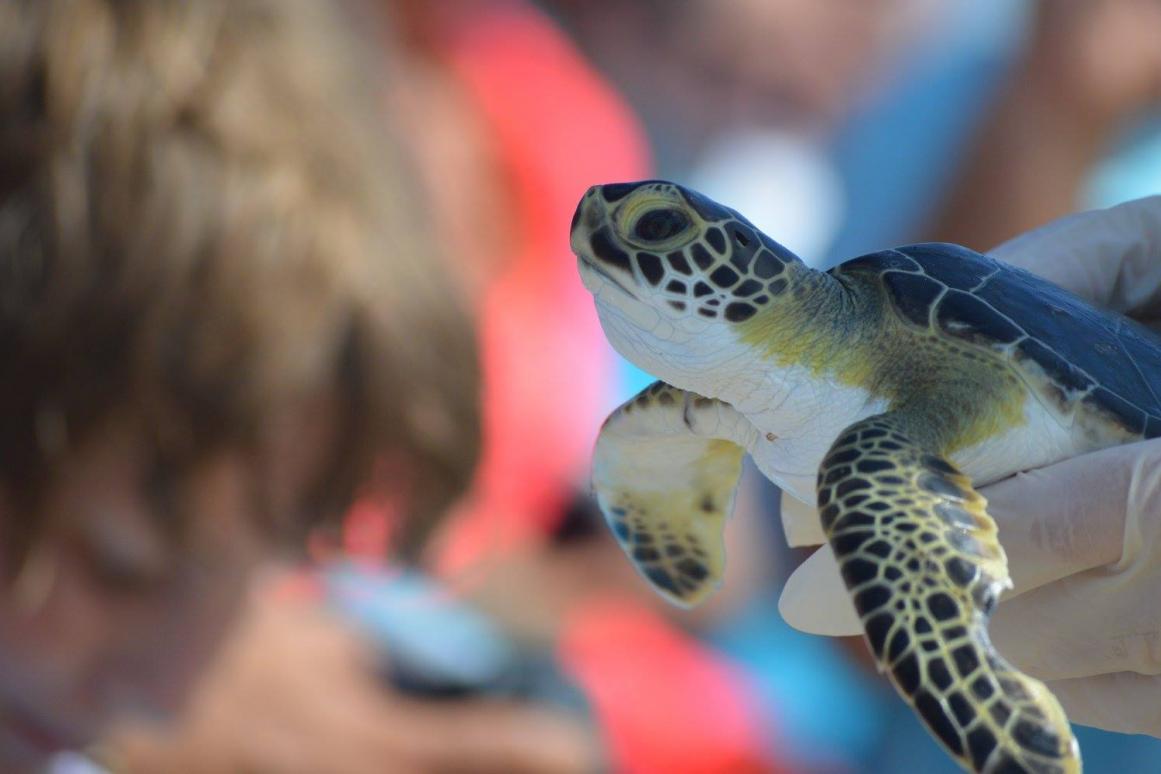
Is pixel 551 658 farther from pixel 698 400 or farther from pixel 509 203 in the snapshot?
pixel 698 400

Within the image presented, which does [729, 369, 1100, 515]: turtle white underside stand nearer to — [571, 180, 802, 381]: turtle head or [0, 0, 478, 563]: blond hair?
[571, 180, 802, 381]: turtle head

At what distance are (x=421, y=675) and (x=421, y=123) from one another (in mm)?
732

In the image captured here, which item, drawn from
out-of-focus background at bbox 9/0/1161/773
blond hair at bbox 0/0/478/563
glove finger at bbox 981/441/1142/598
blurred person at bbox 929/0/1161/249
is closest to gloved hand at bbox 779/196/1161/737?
glove finger at bbox 981/441/1142/598

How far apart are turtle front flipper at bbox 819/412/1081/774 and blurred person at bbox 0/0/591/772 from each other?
25.7 inches

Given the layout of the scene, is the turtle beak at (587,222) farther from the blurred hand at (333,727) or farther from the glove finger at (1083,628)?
the blurred hand at (333,727)

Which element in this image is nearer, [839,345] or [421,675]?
[839,345]

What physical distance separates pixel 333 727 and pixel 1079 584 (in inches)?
32.9

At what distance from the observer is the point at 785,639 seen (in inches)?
57.6

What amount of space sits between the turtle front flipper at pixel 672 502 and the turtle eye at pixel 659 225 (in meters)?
0.13

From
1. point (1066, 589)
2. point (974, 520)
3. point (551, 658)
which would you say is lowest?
point (551, 658)

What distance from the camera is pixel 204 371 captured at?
0.94m

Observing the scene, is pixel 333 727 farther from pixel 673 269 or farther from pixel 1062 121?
pixel 1062 121

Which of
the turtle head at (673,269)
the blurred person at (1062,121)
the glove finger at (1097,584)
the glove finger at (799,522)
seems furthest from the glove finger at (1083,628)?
the blurred person at (1062,121)

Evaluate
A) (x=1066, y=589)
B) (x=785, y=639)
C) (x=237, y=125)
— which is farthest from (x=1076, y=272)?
(x=785, y=639)
